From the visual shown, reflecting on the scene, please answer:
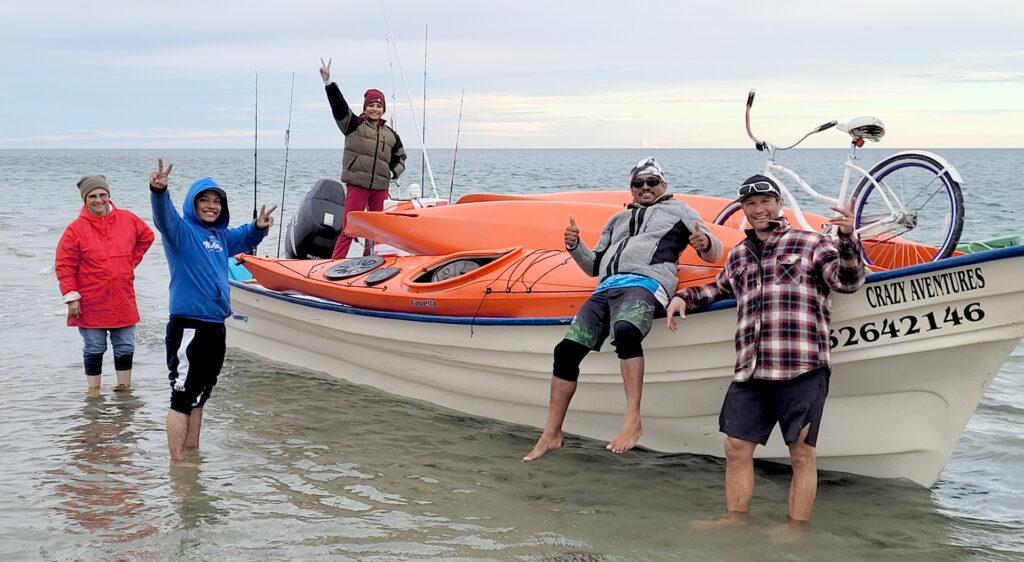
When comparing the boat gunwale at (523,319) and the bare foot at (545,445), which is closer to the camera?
the boat gunwale at (523,319)

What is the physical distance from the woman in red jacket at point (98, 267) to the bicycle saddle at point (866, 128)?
5104mm

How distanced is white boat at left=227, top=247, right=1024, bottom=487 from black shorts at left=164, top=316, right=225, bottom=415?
1.76 meters

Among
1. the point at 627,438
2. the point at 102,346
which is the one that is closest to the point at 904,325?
the point at 627,438

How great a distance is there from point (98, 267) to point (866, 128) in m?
5.44

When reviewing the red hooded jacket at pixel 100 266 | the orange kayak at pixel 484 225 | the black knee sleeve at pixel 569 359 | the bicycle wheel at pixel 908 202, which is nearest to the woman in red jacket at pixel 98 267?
the red hooded jacket at pixel 100 266

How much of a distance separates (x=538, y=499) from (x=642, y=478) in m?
0.78

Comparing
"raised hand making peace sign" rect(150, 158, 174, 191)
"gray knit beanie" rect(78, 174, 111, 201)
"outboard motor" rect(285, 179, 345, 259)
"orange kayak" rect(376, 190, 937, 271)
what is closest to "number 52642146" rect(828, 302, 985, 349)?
"orange kayak" rect(376, 190, 937, 271)

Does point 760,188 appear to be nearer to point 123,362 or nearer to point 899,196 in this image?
point 899,196

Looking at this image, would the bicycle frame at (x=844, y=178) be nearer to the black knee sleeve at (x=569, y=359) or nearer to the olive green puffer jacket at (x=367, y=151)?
the black knee sleeve at (x=569, y=359)

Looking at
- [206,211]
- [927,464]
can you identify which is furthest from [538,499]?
[206,211]

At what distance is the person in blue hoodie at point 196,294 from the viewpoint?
18.1 ft

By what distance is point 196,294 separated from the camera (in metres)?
5.52

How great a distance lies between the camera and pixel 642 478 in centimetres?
591

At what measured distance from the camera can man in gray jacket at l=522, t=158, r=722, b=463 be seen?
5266mm
